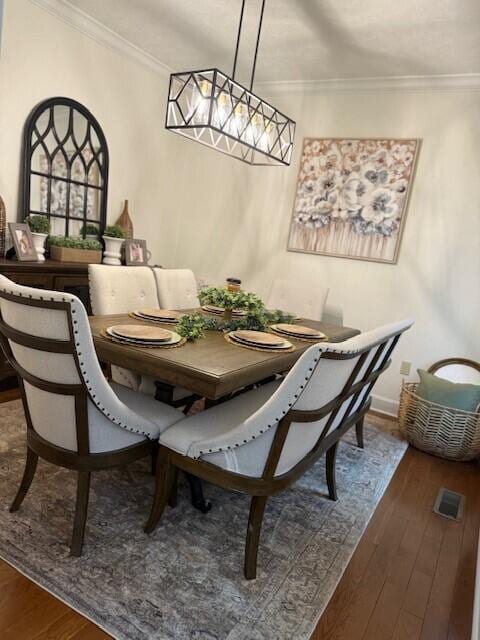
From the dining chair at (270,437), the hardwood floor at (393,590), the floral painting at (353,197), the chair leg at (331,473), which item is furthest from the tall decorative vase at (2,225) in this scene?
the chair leg at (331,473)

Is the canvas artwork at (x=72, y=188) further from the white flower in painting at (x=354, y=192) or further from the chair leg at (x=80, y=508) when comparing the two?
the chair leg at (x=80, y=508)

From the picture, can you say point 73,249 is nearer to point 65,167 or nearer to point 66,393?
point 65,167

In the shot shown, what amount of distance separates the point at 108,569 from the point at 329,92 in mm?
3706

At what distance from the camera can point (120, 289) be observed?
8.73 feet

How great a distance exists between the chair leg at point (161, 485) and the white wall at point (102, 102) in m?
2.21

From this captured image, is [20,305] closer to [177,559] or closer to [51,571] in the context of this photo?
[51,571]

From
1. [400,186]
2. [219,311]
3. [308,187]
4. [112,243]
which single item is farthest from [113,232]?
[400,186]

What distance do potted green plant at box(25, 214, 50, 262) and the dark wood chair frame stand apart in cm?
157

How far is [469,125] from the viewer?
323cm

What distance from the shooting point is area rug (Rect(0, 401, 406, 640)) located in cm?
144

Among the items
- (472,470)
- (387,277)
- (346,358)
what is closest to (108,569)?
(346,358)

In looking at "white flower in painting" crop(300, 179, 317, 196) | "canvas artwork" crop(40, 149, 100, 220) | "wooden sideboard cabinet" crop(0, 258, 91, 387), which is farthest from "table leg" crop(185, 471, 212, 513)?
"white flower in painting" crop(300, 179, 317, 196)

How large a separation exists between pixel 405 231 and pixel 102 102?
8.47 feet

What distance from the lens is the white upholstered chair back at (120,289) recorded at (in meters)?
2.54
